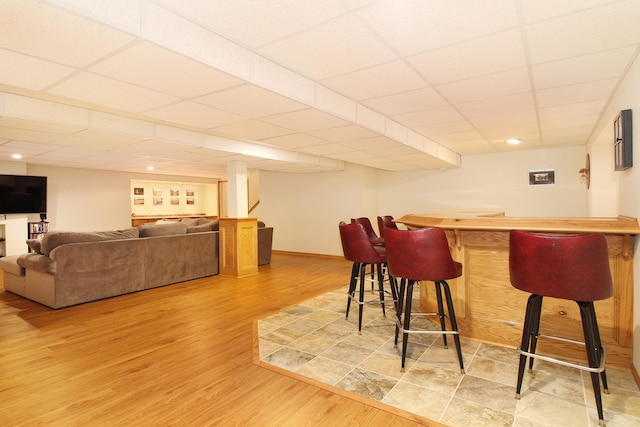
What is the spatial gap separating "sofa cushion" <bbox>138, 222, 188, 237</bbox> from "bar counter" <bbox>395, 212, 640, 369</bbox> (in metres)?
3.95

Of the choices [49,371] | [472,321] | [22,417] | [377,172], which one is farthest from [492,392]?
[377,172]

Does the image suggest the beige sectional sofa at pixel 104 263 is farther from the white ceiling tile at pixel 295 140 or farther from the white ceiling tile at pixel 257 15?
the white ceiling tile at pixel 257 15

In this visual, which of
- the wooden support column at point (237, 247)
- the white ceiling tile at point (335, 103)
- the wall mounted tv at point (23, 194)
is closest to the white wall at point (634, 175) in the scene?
the white ceiling tile at point (335, 103)

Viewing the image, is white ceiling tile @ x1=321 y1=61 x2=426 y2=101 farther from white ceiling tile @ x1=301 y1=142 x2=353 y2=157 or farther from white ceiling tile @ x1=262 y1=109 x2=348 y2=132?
white ceiling tile @ x1=301 y1=142 x2=353 y2=157

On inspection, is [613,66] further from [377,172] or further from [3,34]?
[377,172]

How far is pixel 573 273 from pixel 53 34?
308cm

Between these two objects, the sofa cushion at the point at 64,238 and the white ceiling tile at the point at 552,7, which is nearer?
the white ceiling tile at the point at 552,7

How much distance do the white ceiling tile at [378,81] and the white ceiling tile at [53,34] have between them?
1630 millimetres

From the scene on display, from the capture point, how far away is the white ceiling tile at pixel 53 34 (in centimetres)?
152

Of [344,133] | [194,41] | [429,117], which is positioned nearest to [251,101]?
[194,41]

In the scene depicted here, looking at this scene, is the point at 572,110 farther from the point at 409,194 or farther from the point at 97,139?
the point at 97,139

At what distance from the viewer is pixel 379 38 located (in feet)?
6.99

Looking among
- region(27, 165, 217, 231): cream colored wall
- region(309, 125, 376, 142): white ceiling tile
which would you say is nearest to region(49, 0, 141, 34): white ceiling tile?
region(309, 125, 376, 142): white ceiling tile

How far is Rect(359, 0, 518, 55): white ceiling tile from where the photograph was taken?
1789 millimetres
